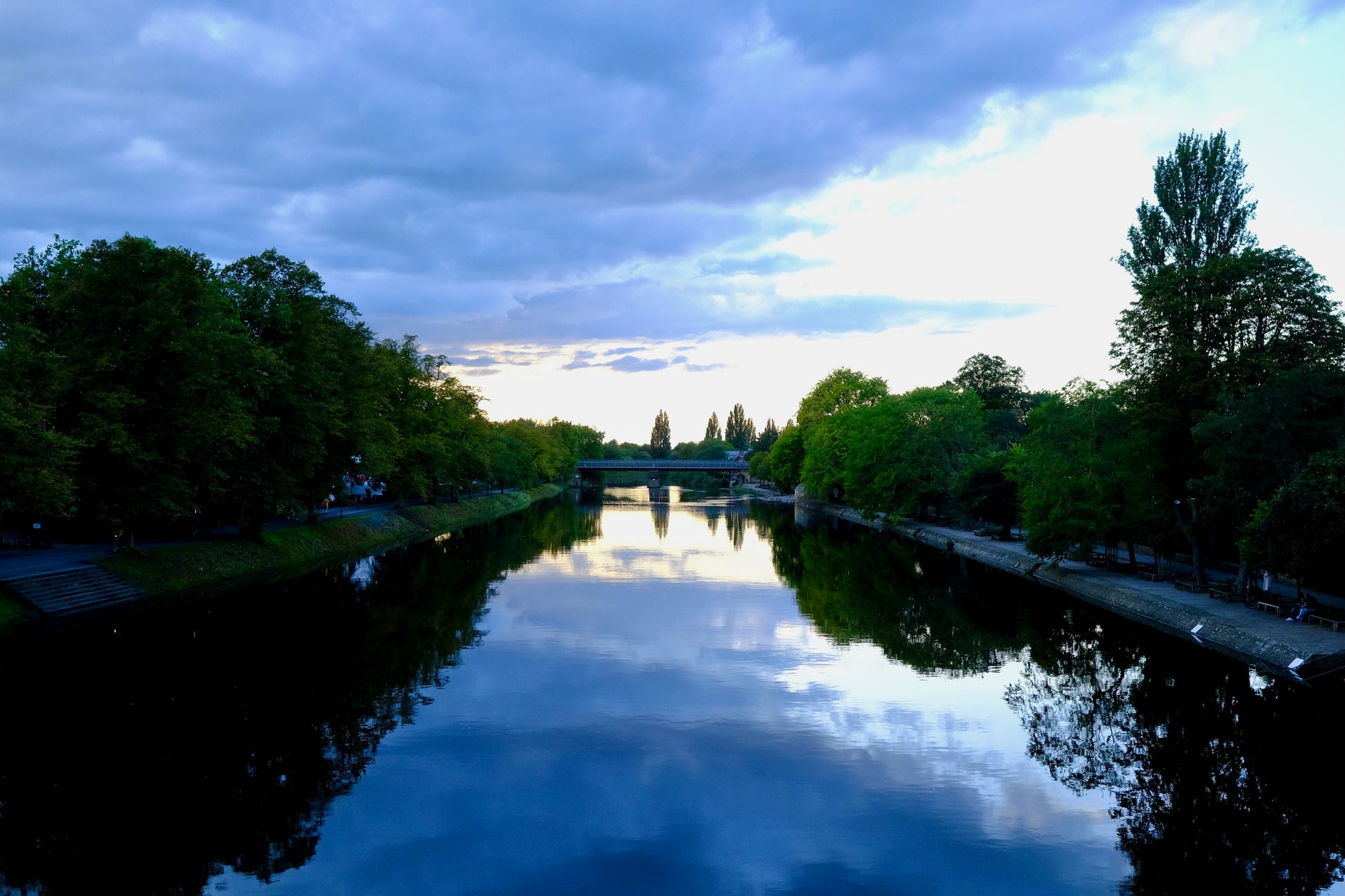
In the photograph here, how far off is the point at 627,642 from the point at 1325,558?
83.6ft

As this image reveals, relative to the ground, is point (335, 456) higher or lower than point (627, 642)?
A: higher

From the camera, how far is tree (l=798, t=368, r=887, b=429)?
132m

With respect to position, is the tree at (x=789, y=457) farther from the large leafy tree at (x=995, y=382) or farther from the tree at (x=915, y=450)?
the tree at (x=915, y=450)

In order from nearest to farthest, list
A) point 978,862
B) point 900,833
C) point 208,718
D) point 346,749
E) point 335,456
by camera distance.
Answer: point 978,862
point 900,833
point 346,749
point 208,718
point 335,456

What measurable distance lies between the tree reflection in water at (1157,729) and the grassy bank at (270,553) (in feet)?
110

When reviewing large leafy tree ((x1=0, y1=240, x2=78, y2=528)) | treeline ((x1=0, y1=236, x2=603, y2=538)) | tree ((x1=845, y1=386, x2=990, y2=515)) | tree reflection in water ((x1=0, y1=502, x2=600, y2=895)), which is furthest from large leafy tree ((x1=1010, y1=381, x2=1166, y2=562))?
large leafy tree ((x1=0, y1=240, x2=78, y2=528))

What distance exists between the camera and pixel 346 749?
23.6 m

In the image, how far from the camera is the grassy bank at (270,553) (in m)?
48.5

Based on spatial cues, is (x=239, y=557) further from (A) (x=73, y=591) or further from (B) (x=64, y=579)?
(A) (x=73, y=591)

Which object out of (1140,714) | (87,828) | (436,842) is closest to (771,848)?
(436,842)

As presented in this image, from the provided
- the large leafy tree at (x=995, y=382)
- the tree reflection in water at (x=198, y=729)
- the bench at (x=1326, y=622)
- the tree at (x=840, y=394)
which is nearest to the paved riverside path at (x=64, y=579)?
the tree reflection in water at (x=198, y=729)

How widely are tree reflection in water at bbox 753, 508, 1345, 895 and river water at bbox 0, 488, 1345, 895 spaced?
119 millimetres

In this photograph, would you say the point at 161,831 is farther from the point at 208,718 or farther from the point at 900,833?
the point at 900,833

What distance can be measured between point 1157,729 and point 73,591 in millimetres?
44457
